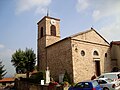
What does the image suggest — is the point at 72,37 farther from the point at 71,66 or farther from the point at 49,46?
the point at 49,46

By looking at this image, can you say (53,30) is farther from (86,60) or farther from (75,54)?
(86,60)

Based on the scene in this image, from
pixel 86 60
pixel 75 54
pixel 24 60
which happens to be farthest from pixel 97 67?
pixel 24 60

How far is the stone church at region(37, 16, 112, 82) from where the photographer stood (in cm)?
2475

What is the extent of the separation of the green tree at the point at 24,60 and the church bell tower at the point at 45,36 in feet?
8.06

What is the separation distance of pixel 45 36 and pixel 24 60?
6.99 meters

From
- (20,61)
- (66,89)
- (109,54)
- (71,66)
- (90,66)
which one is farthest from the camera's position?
(20,61)

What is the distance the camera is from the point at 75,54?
24812 mm

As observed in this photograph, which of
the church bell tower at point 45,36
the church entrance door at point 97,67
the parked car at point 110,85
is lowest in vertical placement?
the parked car at point 110,85

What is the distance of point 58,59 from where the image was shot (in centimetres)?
2738

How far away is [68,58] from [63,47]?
85.8 inches

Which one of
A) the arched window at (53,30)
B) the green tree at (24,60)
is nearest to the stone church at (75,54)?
the arched window at (53,30)

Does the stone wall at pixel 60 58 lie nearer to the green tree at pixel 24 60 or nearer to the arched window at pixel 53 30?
the arched window at pixel 53 30

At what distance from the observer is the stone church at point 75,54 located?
81.2 ft

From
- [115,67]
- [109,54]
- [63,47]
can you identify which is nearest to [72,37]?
[63,47]
